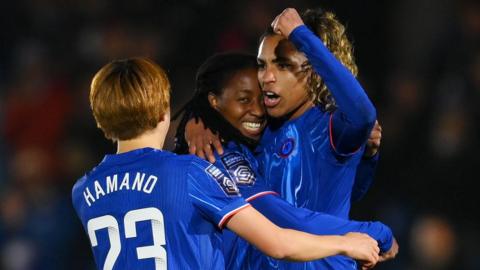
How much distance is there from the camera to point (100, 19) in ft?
29.9

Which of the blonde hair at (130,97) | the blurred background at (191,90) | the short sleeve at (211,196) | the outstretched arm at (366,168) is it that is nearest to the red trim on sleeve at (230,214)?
the short sleeve at (211,196)

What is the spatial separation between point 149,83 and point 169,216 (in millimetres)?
404

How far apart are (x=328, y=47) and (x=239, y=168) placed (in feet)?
1.90

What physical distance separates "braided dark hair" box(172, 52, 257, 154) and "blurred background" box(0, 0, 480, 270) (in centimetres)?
291

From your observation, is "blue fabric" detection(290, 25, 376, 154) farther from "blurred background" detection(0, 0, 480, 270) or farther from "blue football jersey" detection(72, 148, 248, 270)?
"blurred background" detection(0, 0, 480, 270)

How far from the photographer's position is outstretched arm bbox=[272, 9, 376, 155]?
338 cm

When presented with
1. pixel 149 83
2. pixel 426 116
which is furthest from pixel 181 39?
pixel 149 83

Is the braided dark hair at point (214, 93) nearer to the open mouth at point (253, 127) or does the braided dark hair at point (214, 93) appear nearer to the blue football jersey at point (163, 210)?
the open mouth at point (253, 127)

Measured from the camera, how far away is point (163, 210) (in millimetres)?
3090

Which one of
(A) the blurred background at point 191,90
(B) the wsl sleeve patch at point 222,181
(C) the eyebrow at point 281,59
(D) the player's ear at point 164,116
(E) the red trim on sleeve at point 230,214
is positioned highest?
(C) the eyebrow at point 281,59

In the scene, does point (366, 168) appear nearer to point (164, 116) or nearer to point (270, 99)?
point (270, 99)

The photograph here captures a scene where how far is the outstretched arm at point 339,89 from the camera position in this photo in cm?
338

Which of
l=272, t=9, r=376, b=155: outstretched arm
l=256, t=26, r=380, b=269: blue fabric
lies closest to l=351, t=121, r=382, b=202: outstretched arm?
l=256, t=26, r=380, b=269: blue fabric

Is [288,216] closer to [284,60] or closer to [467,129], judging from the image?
[284,60]
